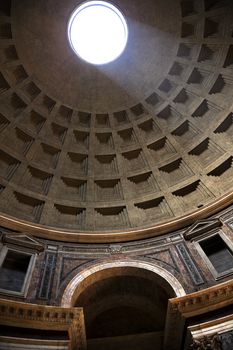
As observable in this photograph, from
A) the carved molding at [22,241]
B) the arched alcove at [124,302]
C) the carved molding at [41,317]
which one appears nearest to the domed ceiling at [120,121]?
the carved molding at [22,241]

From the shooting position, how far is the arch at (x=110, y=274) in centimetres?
1253

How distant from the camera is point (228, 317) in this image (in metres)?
10.5

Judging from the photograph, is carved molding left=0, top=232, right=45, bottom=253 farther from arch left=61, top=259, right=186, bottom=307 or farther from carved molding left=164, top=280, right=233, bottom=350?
carved molding left=164, top=280, right=233, bottom=350

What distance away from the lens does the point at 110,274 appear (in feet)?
46.6

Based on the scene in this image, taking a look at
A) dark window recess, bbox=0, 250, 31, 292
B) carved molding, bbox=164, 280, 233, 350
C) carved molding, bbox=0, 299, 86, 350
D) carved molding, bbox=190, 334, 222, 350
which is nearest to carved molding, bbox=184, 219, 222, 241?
carved molding, bbox=164, 280, 233, 350

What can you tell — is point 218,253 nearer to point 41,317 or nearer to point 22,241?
point 41,317

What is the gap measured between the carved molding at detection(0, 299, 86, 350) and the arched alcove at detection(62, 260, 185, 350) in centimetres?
178

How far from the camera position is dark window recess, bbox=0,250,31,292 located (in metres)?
12.3

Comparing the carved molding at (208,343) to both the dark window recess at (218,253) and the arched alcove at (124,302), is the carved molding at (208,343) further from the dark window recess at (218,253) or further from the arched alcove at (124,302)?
the dark window recess at (218,253)

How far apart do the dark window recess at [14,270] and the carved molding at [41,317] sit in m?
1.70

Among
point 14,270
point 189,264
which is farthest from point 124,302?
point 14,270

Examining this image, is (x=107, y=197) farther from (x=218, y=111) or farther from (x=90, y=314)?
(x=218, y=111)

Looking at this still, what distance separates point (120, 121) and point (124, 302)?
11456 mm

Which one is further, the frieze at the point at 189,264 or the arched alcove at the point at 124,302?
the arched alcove at the point at 124,302
